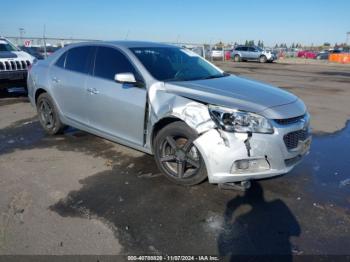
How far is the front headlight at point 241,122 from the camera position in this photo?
140 inches

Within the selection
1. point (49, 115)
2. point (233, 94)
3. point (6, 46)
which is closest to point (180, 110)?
point (233, 94)

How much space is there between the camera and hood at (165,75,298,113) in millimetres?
3748

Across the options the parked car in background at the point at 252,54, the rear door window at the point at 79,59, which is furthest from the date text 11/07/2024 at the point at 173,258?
the parked car in background at the point at 252,54

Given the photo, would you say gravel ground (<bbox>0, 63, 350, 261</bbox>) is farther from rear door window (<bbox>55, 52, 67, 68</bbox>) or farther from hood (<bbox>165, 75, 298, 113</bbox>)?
rear door window (<bbox>55, 52, 67, 68</bbox>)

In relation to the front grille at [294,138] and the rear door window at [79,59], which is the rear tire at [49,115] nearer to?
the rear door window at [79,59]

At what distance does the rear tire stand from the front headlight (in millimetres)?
3480

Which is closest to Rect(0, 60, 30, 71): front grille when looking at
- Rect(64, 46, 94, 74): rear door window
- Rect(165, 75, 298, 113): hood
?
Rect(64, 46, 94, 74): rear door window

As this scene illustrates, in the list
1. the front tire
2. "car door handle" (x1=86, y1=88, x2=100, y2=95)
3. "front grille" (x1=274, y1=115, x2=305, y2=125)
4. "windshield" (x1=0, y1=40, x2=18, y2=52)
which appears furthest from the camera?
"windshield" (x1=0, y1=40, x2=18, y2=52)

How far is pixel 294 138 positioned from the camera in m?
3.85

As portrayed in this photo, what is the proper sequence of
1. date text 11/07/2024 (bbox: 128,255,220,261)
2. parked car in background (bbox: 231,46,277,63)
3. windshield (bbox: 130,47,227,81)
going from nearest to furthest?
date text 11/07/2024 (bbox: 128,255,220,261) < windshield (bbox: 130,47,227,81) < parked car in background (bbox: 231,46,277,63)

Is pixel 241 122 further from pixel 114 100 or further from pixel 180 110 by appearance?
pixel 114 100

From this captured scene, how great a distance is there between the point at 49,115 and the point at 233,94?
3.76 m

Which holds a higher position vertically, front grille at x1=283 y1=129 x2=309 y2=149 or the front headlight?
the front headlight

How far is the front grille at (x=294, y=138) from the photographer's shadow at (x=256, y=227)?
0.65 meters
